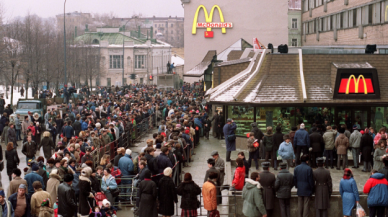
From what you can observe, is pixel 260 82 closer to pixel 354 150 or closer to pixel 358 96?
pixel 358 96

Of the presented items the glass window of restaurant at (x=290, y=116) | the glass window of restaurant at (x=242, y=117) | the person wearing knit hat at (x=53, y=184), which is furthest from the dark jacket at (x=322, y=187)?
the glass window of restaurant at (x=242, y=117)

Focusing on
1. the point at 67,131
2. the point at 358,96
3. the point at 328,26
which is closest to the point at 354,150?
the point at 358,96

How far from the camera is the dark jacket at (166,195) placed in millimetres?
13016

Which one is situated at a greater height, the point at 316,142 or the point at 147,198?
the point at 316,142

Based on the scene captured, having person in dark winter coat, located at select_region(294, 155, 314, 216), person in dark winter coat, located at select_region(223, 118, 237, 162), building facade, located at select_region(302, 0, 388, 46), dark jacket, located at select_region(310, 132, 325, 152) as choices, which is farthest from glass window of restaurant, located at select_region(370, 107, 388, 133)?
building facade, located at select_region(302, 0, 388, 46)

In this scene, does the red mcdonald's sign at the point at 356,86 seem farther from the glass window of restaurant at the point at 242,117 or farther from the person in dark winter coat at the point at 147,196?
the person in dark winter coat at the point at 147,196

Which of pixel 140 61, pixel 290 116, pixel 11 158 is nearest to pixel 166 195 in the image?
pixel 11 158

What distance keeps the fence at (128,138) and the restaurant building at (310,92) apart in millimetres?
4526

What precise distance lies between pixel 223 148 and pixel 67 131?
683 centimetres

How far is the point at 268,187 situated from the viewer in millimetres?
13070

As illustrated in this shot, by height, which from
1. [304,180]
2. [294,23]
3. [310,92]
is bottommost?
[304,180]

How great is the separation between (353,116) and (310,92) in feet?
6.21

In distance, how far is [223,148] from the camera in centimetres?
2481

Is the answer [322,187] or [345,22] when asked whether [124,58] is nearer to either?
[345,22]
